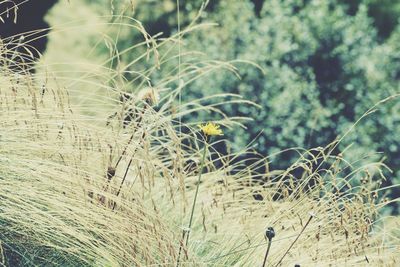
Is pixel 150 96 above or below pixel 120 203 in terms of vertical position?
above

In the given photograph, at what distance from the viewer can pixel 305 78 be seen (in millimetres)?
6266

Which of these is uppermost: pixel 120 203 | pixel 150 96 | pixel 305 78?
pixel 150 96

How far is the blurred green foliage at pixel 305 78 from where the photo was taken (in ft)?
18.8

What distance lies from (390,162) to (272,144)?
0.99 m

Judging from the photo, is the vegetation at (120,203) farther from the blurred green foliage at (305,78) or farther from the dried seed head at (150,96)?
the blurred green foliage at (305,78)

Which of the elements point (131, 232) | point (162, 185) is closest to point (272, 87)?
point (162, 185)

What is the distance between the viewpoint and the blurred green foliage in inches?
225

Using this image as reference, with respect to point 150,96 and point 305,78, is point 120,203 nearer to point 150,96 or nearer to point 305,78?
point 150,96

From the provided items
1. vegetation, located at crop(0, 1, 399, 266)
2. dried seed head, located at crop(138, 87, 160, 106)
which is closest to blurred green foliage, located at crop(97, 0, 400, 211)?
vegetation, located at crop(0, 1, 399, 266)

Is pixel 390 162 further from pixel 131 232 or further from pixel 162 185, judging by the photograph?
pixel 131 232

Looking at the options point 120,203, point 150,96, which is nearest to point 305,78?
point 150,96

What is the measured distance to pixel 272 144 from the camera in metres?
5.67

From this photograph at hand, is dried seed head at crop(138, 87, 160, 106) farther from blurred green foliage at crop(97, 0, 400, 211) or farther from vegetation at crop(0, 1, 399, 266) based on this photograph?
blurred green foliage at crop(97, 0, 400, 211)

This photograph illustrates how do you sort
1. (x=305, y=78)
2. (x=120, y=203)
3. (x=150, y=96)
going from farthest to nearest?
(x=305, y=78) < (x=150, y=96) < (x=120, y=203)
